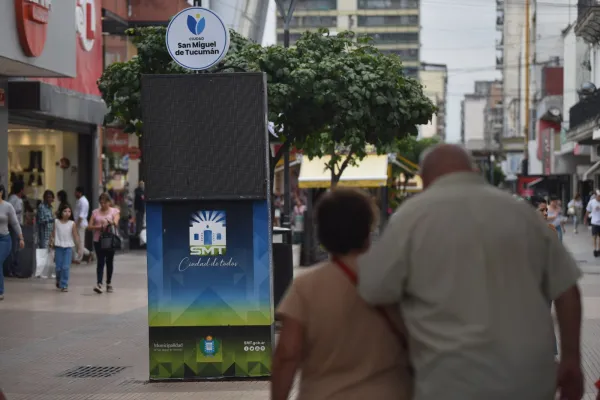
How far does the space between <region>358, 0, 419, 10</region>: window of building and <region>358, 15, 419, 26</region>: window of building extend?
1189mm

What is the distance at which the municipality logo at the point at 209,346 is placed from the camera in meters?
9.23

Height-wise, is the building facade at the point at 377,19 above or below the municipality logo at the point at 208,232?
above

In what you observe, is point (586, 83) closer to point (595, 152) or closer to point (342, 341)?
point (595, 152)

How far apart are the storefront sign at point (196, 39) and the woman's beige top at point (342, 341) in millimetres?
6416

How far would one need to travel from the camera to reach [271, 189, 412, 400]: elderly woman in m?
3.97

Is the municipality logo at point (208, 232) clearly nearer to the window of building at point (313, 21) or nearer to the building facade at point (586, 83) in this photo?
the building facade at point (586, 83)

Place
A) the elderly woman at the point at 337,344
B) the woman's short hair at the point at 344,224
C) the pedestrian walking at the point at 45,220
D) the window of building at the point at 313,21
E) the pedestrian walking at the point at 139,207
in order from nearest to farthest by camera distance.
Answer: the elderly woman at the point at 337,344, the woman's short hair at the point at 344,224, the pedestrian walking at the point at 45,220, the pedestrian walking at the point at 139,207, the window of building at the point at 313,21

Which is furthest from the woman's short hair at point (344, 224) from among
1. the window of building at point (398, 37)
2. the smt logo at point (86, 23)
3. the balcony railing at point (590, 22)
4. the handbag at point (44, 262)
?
the window of building at point (398, 37)

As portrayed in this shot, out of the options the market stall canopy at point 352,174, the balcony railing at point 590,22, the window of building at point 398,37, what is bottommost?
the market stall canopy at point 352,174

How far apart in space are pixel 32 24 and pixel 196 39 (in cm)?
790

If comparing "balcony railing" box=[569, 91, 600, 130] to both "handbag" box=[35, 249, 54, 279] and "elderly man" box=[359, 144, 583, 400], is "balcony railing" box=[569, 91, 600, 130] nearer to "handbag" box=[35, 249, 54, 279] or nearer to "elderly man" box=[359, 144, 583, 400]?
"handbag" box=[35, 249, 54, 279]

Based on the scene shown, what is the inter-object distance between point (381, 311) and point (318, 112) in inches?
370

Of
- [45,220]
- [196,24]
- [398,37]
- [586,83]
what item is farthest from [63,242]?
[398,37]

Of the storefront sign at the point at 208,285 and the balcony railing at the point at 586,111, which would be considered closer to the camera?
the storefront sign at the point at 208,285
